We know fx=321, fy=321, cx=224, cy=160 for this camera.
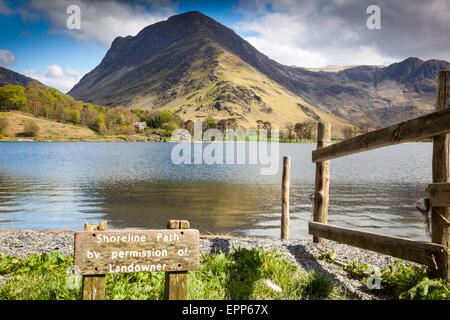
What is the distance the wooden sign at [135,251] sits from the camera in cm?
404

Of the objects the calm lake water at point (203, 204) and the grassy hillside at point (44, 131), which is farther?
the grassy hillside at point (44, 131)

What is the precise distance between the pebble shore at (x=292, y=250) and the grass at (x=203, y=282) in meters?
0.93

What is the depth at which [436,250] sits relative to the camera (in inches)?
224

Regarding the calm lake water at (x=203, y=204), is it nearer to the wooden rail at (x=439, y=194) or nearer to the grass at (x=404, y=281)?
the grass at (x=404, y=281)

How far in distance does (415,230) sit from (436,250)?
1321cm

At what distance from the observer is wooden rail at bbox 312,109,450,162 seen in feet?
17.7

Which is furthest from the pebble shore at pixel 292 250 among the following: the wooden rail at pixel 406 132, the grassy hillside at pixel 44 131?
the grassy hillside at pixel 44 131

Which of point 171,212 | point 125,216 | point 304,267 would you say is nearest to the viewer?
point 304,267

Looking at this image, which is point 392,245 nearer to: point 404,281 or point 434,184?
point 404,281

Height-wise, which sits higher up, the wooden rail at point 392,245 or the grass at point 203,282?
the wooden rail at point 392,245

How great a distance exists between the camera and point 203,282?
234 inches
